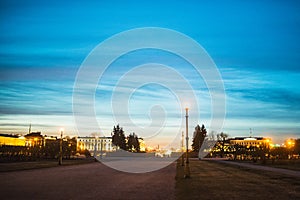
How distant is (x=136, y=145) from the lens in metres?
180

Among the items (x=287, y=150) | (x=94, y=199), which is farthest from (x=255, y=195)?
(x=287, y=150)

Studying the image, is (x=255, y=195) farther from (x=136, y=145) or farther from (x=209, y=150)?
(x=136, y=145)

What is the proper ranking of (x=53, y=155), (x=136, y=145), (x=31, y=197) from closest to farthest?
(x=31, y=197), (x=53, y=155), (x=136, y=145)

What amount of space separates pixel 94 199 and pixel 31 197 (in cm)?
282

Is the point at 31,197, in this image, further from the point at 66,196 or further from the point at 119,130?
the point at 119,130

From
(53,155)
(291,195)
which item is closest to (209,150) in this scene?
(53,155)

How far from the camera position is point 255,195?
18.8 metres

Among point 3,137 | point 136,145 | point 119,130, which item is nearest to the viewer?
point 119,130

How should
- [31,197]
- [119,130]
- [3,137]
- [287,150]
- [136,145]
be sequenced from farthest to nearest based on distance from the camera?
1. [3,137]
2. [136,145]
3. [119,130]
4. [287,150]
5. [31,197]

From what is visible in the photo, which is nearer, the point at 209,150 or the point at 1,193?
the point at 1,193

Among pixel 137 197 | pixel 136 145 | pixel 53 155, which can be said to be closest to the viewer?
pixel 137 197

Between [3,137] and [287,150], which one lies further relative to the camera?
[3,137]

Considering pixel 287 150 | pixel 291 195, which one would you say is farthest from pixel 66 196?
pixel 287 150

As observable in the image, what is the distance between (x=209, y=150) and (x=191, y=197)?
13687 centimetres
